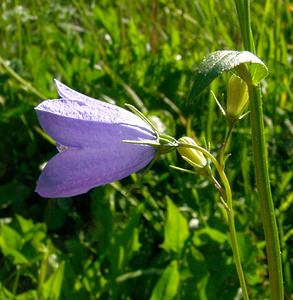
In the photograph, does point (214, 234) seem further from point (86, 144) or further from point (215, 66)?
point (215, 66)

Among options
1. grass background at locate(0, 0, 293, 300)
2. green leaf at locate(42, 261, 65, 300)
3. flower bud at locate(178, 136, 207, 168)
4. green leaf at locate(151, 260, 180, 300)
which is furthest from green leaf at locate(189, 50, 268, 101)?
green leaf at locate(42, 261, 65, 300)

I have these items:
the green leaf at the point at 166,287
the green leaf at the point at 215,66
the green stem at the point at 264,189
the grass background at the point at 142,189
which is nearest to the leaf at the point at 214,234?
the grass background at the point at 142,189

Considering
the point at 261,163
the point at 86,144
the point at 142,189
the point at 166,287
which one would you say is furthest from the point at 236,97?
the point at 142,189

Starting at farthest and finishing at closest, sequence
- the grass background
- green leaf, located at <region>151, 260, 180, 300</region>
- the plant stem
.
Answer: the grass background < green leaf, located at <region>151, 260, 180, 300</region> < the plant stem

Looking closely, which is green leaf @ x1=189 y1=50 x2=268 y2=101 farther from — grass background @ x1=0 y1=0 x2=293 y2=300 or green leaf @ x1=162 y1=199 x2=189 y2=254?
green leaf @ x1=162 y1=199 x2=189 y2=254

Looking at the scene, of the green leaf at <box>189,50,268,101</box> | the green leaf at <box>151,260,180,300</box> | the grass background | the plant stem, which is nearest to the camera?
the green leaf at <box>189,50,268,101</box>

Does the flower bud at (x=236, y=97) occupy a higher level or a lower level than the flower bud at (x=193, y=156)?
higher

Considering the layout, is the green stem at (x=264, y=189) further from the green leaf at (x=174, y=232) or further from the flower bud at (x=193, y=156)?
the green leaf at (x=174, y=232)

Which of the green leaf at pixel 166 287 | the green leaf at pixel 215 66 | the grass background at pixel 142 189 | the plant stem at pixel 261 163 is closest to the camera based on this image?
the green leaf at pixel 215 66
